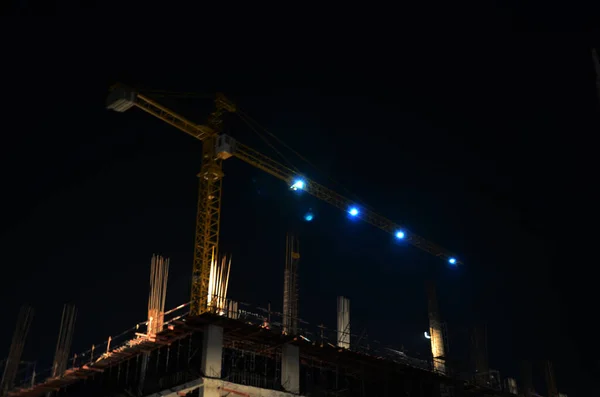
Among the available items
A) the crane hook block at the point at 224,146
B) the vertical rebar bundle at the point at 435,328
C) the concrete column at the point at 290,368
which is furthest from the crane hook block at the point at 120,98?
the vertical rebar bundle at the point at 435,328

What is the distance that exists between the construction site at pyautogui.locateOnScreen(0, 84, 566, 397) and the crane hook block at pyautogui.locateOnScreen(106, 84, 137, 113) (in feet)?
0.32

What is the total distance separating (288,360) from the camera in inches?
1770

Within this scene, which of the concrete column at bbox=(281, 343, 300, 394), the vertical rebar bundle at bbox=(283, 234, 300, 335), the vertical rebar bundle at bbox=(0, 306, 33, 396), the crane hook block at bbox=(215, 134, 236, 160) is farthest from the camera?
the crane hook block at bbox=(215, 134, 236, 160)

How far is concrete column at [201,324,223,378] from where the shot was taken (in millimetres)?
40188

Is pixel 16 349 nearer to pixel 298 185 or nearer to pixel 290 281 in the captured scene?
pixel 290 281

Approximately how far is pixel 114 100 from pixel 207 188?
12.0 metres

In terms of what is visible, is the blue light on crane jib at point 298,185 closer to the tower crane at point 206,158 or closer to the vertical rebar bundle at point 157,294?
the tower crane at point 206,158

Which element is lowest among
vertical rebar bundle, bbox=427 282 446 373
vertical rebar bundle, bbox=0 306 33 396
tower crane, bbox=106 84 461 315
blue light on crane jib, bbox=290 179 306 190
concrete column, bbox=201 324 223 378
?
concrete column, bbox=201 324 223 378

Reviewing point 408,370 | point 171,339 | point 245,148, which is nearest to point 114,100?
point 245,148

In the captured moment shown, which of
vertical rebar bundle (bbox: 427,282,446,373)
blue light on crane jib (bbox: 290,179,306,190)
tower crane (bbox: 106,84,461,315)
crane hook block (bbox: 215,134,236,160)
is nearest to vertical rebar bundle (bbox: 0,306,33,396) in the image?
tower crane (bbox: 106,84,461,315)

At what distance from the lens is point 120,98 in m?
62.7

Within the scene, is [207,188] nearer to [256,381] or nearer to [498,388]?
[256,381]

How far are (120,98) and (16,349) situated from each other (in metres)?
23.9

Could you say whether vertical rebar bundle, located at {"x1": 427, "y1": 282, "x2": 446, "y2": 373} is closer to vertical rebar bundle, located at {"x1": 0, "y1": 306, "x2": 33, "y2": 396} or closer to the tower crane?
the tower crane
